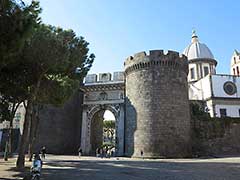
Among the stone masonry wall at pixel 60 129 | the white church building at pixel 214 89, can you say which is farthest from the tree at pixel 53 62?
the white church building at pixel 214 89

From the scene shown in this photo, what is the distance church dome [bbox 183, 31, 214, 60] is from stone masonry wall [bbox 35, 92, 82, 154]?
2387 cm

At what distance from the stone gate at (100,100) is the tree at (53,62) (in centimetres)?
1317

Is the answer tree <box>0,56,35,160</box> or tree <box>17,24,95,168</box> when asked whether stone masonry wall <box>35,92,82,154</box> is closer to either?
tree <box>17,24,95,168</box>

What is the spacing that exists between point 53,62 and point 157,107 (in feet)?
47.8

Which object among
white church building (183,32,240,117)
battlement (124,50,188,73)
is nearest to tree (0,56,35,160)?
battlement (124,50,188,73)

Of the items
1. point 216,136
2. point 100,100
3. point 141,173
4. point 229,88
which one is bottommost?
point 141,173

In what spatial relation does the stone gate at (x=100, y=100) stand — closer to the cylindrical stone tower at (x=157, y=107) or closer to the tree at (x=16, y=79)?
the cylindrical stone tower at (x=157, y=107)

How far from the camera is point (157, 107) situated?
27188 millimetres

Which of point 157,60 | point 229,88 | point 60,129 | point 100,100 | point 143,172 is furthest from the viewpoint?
point 229,88

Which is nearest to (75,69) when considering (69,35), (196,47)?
(69,35)

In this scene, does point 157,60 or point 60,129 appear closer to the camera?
point 157,60

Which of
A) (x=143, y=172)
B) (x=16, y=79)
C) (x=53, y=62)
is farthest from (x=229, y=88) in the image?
(x=16, y=79)

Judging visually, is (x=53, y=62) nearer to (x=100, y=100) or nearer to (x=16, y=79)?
(x=16, y=79)

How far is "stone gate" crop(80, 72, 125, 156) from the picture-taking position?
108ft
